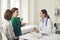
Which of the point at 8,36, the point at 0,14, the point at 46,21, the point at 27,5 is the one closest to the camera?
the point at 8,36

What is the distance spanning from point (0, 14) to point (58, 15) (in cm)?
224

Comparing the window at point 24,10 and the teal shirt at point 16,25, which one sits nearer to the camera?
the teal shirt at point 16,25

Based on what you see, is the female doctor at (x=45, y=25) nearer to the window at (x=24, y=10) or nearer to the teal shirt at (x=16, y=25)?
the teal shirt at (x=16, y=25)

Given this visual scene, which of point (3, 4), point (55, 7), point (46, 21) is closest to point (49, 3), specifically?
point (55, 7)

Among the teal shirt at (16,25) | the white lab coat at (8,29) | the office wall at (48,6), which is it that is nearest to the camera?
the white lab coat at (8,29)

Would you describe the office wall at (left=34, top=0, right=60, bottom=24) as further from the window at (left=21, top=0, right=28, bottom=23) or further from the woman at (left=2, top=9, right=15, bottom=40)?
the woman at (left=2, top=9, right=15, bottom=40)

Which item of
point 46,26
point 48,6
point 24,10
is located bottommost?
point 46,26

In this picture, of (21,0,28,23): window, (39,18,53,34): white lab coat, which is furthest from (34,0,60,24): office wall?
(39,18,53,34): white lab coat

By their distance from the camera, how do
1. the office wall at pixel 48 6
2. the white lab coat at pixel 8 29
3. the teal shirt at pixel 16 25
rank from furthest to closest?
the office wall at pixel 48 6 → the teal shirt at pixel 16 25 → the white lab coat at pixel 8 29

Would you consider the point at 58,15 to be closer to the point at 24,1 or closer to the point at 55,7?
the point at 55,7

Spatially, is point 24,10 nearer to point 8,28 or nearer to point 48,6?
point 48,6

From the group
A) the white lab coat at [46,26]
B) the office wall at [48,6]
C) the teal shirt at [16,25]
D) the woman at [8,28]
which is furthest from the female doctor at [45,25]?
the office wall at [48,6]

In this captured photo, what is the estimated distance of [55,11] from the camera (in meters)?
5.42

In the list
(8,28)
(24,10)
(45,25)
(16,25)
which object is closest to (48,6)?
(24,10)
